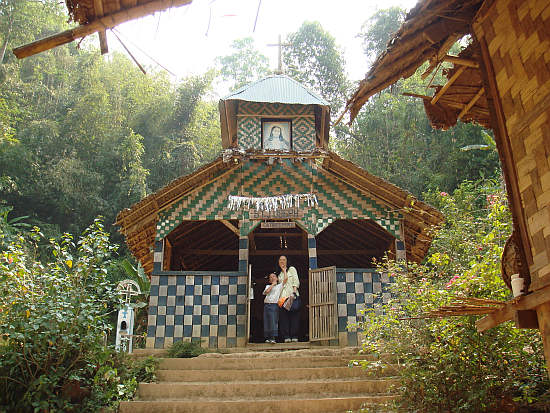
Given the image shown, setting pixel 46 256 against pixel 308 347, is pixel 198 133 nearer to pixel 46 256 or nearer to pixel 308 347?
pixel 46 256

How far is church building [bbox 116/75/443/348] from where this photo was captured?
10.7 meters

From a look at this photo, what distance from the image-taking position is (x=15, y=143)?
21578 millimetres

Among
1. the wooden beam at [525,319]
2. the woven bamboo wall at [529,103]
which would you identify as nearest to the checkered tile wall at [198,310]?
the wooden beam at [525,319]

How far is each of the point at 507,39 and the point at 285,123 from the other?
8.71 metres

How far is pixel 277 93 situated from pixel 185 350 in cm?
654

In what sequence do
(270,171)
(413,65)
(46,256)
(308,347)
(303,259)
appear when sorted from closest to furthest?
(413,65) → (308,347) → (270,171) → (303,259) → (46,256)

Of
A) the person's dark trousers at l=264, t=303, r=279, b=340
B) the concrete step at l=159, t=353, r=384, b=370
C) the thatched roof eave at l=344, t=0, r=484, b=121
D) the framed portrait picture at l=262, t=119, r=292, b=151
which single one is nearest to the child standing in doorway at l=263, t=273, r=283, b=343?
the person's dark trousers at l=264, t=303, r=279, b=340

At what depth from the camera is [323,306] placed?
10.6m

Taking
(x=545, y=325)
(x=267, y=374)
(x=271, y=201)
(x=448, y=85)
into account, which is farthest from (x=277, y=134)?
(x=545, y=325)

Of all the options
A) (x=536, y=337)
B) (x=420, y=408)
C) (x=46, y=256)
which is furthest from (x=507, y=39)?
(x=46, y=256)

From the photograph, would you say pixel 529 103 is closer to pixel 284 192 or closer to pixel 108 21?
pixel 108 21

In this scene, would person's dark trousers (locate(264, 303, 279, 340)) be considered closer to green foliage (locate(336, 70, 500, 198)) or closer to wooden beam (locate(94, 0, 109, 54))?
wooden beam (locate(94, 0, 109, 54))

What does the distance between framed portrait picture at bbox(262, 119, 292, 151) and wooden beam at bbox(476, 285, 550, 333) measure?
8.65 m

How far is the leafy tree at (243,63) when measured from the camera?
126 ft
